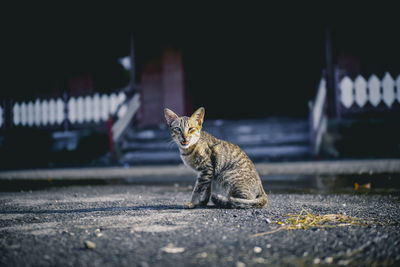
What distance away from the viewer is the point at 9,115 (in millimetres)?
15664

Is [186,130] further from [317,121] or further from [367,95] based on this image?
[367,95]

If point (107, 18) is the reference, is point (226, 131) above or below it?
below

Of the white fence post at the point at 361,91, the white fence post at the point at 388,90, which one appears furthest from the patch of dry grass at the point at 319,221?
the white fence post at the point at 388,90

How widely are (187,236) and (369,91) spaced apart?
10.3m

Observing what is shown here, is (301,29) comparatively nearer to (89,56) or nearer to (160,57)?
(160,57)

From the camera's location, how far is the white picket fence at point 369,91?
10.8m

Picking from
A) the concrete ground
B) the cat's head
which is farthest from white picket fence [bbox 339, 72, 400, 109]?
the cat's head

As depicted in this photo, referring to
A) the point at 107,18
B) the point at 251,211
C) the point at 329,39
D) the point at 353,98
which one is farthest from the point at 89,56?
the point at 251,211

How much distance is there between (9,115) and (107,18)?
659 centimetres

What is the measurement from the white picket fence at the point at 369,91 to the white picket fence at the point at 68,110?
828cm

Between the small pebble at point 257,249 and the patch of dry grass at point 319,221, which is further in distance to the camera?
the patch of dry grass at point 319,221

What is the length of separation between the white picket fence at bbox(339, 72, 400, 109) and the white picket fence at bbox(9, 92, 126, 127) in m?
8.28

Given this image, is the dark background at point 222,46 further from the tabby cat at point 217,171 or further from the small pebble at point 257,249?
the small pebble at point 257,249

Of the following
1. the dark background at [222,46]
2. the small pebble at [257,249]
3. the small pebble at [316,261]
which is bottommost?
the small pebble at [257,249]
